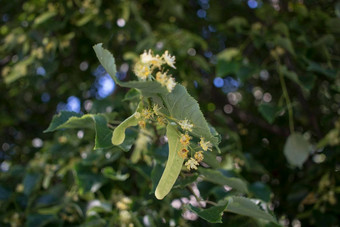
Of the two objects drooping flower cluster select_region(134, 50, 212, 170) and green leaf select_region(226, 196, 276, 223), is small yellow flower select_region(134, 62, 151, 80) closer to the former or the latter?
drooping flower cluster select_region(134, 50, 212, 170)

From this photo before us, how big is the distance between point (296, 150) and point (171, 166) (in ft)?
3.49

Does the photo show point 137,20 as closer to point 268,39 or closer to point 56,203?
point 268,39

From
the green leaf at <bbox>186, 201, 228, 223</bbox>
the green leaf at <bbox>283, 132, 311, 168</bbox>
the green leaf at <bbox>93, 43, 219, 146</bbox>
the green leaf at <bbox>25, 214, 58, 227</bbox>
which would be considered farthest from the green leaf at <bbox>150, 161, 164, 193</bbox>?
the green leaf at <bbox>283, 132, 311, 168</bbox>

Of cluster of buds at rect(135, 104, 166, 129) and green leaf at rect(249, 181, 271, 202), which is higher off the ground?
cluster of buds at rect(135, 104, 166, 129)

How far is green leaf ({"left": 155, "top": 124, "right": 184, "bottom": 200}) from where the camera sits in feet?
2.15

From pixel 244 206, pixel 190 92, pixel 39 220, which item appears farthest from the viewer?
pixel 39 220

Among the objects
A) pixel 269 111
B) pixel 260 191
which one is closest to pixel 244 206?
pixel 260 191

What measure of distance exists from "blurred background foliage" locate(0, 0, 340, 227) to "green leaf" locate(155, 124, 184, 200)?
349 millimetres

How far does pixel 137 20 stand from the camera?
70.8 inches

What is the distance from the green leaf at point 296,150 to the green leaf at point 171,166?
1027 mm

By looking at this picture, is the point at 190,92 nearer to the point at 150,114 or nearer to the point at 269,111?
the point at 269,111

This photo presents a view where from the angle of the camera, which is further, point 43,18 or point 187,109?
point 43,18

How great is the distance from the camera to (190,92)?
1238mm

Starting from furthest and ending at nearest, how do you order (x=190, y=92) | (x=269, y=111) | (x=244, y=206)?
(x=269, y=111) → (x=190, y=92) → (x=244, y=206)
